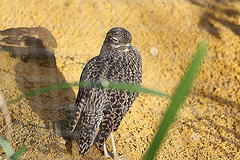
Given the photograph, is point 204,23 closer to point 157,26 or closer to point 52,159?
point 157,26

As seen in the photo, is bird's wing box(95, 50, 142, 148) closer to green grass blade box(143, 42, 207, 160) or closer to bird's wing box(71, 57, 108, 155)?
bird's wing box(71, 57, 108, 155)

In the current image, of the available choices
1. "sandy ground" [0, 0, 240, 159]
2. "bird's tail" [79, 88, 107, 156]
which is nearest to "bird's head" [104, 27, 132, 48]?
"bird's tail" [79, 88, 107, 156]

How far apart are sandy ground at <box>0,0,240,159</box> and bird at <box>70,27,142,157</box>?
32 centimetres

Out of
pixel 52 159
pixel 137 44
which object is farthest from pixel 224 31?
pixel 52 159

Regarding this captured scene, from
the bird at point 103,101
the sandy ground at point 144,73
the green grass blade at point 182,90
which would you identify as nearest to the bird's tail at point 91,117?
the bird at point 103,101

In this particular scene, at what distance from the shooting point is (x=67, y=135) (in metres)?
3.07

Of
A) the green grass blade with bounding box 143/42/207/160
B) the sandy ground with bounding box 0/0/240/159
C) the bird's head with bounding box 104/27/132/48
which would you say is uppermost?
the green grass blade with bounding box 143/42/207/160

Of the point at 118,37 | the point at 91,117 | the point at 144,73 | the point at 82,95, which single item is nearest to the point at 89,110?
the point at 91,117

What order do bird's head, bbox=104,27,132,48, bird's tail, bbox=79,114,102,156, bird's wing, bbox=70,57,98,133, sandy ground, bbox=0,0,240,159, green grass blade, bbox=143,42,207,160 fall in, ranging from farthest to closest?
bird's head, bbox=104,27,132,48 → sandy ground, bbox=0,0,240,159 → bird's wing, bbox=70,57,98,133 → bird's tail, bbox=79,114,102,156 → green grass blade, bbox=143,42,207,160

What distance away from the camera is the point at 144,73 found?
4.56 m

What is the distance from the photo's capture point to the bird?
272 cm

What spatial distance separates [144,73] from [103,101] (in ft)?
6.26

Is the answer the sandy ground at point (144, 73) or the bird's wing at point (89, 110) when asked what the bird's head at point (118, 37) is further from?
the sandy ground at point (144, 73)

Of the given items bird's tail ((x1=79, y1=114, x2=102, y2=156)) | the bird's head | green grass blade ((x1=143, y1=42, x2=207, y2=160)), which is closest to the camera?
green grass blade ((x1=143, y1=42, x2=207, y2=160))
